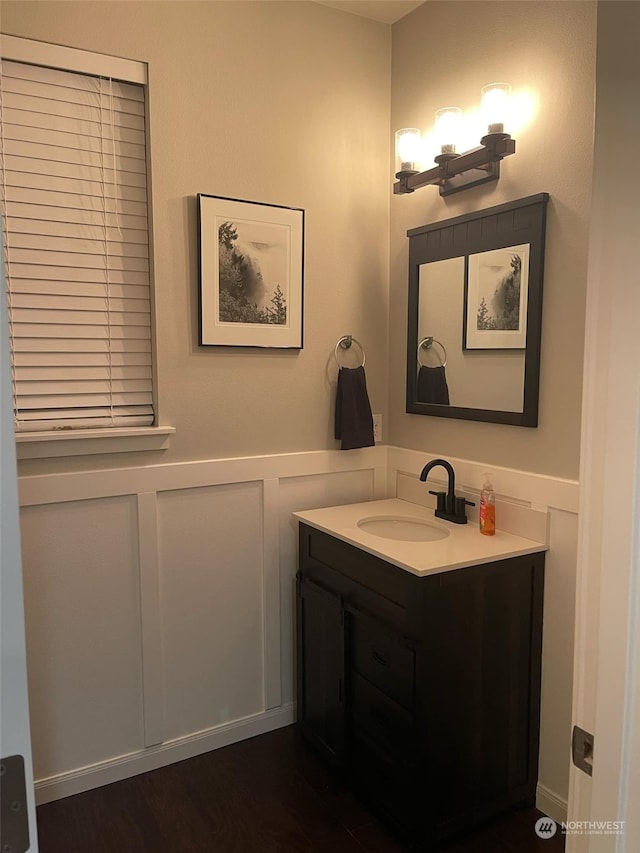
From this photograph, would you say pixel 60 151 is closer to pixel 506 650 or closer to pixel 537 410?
pixel 537 410

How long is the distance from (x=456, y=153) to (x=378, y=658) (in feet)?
5.69

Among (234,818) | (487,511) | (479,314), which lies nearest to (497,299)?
(479,314)

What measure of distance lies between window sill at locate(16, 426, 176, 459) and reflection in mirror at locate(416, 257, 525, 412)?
1016 millimetres

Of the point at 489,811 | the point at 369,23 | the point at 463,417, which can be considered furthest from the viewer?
the point at 369,23

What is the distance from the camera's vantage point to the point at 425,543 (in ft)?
6.80

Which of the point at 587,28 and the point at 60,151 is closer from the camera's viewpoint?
the point at 587,28

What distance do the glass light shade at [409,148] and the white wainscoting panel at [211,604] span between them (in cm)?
135

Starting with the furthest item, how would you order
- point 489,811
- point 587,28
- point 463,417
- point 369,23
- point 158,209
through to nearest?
point 369,23 → point 463,417 → point 158,209 → point 489,811 → point 587,28

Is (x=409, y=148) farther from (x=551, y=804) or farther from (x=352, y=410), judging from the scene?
(x=551, y=804)

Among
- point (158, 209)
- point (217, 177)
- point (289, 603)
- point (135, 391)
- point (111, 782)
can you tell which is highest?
point (217, 177)

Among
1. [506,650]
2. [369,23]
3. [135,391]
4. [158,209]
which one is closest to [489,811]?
[506,650]

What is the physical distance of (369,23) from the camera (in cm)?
256

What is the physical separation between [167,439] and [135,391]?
0.20 metres

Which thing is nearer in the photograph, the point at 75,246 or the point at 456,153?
the point at 75,246
